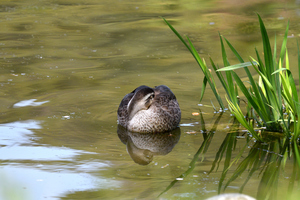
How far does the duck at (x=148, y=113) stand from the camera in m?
5.41

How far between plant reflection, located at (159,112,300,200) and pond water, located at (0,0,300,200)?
0.06 metres

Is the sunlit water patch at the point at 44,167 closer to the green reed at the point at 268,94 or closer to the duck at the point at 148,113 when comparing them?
the duck at the point at 148,113

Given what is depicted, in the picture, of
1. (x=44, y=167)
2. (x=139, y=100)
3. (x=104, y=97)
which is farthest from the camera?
(x=104, y=97)

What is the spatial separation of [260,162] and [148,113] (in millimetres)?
1602

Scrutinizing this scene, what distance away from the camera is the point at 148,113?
545 centimetres

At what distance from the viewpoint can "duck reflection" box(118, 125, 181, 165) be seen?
188 inches

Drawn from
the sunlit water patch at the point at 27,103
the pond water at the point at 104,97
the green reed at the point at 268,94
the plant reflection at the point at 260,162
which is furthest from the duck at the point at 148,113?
the sunlit water patch at the point at 27,103

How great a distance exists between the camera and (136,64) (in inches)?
335

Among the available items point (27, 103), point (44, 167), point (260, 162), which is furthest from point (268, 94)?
point (27, 103)

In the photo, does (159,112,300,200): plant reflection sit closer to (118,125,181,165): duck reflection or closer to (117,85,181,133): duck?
(118,125,181,165): duck reflection

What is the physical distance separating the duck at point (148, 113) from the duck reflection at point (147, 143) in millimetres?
68

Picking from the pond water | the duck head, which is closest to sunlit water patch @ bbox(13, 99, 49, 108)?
the pond water

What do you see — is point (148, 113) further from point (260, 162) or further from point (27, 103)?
point (27, 103)

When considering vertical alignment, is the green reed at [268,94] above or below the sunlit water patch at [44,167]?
above
